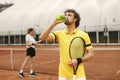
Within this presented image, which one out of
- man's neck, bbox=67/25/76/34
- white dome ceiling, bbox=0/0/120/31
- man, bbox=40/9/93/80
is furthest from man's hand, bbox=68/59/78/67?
white dome ceiling, bbox=0/0/120/31

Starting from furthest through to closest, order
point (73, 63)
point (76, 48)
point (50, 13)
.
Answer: point (50, 13) → point (76, 48) → point (73, 63)

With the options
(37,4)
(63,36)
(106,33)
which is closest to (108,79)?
(63,36)

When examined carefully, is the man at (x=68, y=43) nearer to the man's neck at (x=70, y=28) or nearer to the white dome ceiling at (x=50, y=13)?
the man's neck at (x=70, y=28)

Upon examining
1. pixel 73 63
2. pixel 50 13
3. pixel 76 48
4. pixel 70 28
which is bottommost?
pixel 73 63

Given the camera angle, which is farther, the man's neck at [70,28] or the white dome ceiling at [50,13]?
the white dome ceiling at [50,13]

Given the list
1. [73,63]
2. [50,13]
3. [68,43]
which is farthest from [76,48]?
[50,13]

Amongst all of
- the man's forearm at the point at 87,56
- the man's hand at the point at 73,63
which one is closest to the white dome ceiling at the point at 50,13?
the man's forearm at the point at 87,56

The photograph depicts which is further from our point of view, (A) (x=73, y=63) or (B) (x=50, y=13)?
(B) (x=50, y=13)

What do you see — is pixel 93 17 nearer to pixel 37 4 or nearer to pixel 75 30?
pixel 37 4

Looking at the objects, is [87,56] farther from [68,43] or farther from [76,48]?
[68,43]

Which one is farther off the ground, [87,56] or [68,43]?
[68,43]

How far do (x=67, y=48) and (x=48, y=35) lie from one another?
329 mm

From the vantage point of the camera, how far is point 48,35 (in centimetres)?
482

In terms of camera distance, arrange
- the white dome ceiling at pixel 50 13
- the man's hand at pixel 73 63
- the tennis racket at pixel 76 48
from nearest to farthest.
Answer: the man's hand at pixel 73 63, the tennis racket at pixel 76 48, the white dome ceiling at pixel 50 13
